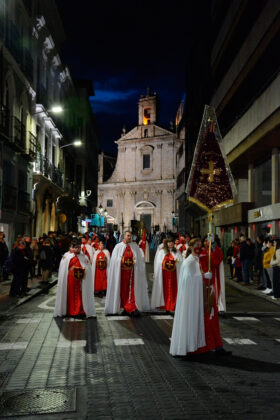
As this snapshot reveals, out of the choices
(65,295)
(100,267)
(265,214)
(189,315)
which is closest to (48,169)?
(265,214)

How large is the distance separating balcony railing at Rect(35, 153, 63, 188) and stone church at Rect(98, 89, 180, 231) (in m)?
40.4

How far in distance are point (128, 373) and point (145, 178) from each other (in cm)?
7027

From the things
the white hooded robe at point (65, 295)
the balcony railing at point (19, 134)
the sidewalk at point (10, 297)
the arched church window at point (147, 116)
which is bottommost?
the sidewalk at point (10, 297)

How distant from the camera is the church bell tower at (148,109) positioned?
77.9m

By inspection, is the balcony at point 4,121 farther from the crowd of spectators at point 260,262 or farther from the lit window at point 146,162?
the lit window at point 146,162

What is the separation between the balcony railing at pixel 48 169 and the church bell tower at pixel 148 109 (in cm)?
4595

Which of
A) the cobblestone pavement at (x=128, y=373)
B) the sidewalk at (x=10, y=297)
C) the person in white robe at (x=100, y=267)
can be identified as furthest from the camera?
the person in white robe at (x=100, y=267)

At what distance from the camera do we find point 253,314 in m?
11.6

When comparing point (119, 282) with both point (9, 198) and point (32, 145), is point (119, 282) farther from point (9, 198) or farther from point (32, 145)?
point (32, 145)

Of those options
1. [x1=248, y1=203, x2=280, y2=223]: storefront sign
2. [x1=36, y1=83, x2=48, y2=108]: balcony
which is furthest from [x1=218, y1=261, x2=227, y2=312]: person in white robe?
[x1=36, y1=83, x2=48, y2=108]: balcony

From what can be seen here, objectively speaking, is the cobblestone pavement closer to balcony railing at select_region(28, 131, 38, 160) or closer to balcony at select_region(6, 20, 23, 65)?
balcony at select_region(6, 20, 23, 65)

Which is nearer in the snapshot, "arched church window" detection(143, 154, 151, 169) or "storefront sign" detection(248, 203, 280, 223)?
"storefront sign" detection(248, 203, 280, 223)

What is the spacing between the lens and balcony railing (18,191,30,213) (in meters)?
23.0

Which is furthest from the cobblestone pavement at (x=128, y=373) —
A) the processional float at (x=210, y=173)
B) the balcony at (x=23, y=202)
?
the balcony at (x=23, y=202)
